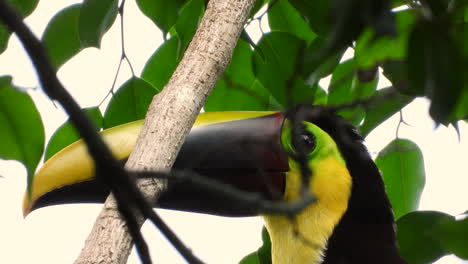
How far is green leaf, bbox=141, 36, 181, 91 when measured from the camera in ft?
7.55

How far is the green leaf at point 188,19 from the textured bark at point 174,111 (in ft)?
0.90

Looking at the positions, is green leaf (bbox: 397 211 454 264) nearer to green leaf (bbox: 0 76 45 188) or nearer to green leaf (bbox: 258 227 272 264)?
green leaf (bbox: 258 227 272 264)

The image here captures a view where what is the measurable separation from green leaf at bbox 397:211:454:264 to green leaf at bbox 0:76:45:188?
0.87m

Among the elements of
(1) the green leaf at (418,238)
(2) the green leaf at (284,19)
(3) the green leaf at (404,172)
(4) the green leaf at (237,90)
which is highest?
(2) the green leaf at (284,19)

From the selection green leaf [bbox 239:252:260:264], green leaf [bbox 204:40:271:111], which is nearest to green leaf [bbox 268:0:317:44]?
green leaf [bbox 204:40:271:111]

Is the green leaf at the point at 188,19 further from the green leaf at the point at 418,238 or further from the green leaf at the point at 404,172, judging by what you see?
the green leaf at the point at 418,238

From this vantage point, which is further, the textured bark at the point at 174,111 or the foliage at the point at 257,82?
the foliage at the point at 257,82

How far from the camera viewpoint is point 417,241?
181cm

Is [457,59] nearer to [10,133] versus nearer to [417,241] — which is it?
[417,241]

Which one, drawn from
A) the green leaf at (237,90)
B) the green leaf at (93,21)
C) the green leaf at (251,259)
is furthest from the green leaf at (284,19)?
the green leaf at (251,259)

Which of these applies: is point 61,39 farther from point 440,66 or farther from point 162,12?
point 440,66

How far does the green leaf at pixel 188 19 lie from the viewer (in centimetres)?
215

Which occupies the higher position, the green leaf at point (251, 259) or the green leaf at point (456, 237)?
the green leaf at point (251, 259)

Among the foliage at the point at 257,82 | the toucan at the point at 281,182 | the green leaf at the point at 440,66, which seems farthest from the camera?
the toucan at the point at 281,182
